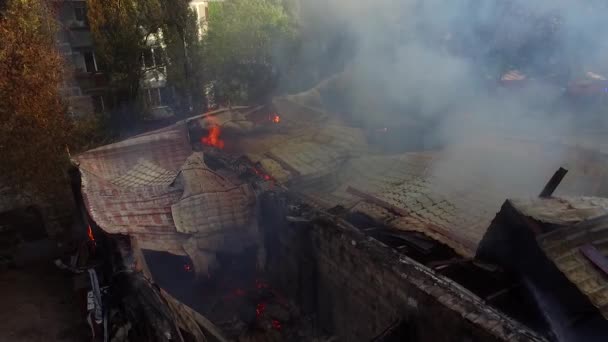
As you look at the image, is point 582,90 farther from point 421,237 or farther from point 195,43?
point 195,43

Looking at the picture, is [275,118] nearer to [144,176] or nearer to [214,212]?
[144,176]

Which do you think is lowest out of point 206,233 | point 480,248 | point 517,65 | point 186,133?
point 206,233

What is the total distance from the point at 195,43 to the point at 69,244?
10964mm

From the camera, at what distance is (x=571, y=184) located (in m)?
8.95

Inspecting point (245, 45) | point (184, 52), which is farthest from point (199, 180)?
point (245, 45)

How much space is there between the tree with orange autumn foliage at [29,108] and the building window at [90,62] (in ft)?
23.5

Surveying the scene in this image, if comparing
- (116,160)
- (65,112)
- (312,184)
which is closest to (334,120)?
(312,184)

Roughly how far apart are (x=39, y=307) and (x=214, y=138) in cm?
572

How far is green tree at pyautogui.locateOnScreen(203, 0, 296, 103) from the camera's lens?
63.0 ft

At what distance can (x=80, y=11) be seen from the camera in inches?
703

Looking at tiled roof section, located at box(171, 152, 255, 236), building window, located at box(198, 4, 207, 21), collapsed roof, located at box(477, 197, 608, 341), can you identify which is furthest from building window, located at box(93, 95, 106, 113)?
collapsed roof, located at box(477, 197, 608, 341)

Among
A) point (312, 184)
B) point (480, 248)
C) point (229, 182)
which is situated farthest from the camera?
point (312, 184)

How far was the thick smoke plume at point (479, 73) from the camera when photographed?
449 inches

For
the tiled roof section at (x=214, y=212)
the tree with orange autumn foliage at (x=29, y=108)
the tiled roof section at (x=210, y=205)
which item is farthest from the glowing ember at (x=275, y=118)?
the tree with orange autumn foliage at (x=29, y=108)
